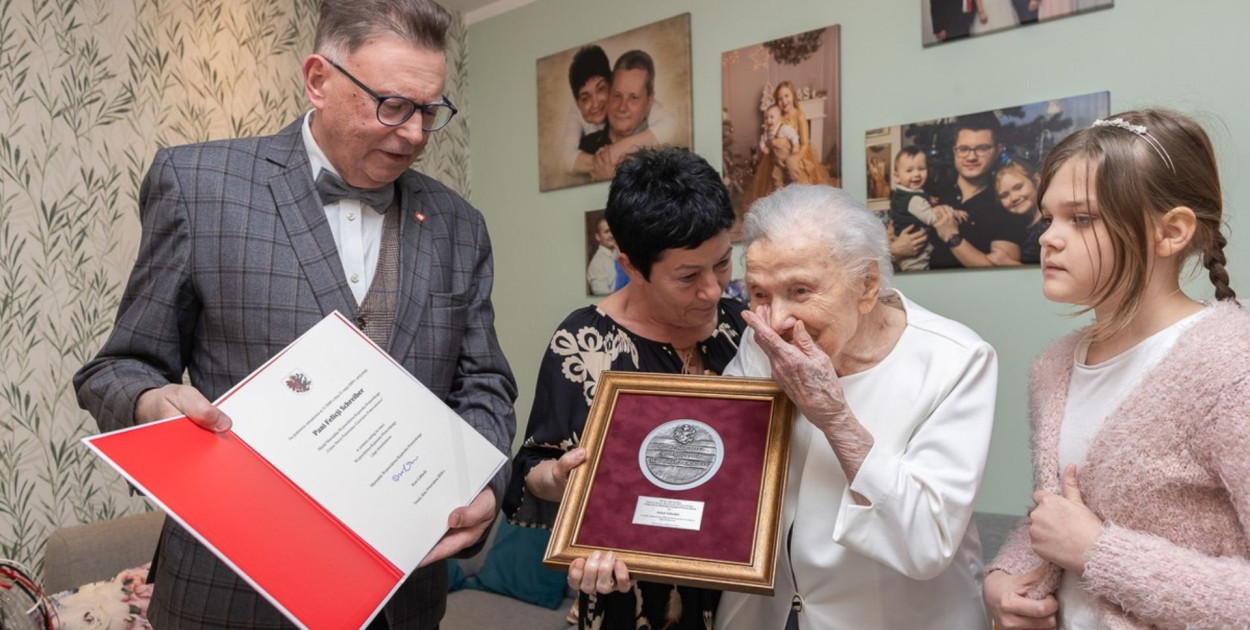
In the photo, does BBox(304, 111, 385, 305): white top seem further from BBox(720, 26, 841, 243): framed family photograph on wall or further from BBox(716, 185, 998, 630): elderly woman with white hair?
BBox(720, 26, 841, 243): framed family photograph on wall

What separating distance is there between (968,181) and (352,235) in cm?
242

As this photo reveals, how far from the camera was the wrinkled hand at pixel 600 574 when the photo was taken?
139 centimetres

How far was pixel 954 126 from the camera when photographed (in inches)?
124

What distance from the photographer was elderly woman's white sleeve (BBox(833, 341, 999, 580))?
131 cm

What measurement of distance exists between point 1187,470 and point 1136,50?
223 centimetres

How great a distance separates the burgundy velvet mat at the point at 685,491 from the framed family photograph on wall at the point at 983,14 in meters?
2.28

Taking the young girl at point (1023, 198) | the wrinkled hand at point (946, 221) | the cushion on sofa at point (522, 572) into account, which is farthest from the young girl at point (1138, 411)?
the cushion on sofa at point (522, 572)

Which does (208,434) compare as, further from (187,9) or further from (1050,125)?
(187,9)

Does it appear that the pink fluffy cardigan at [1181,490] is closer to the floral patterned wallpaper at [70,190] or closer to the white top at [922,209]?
the white top at [922,209]

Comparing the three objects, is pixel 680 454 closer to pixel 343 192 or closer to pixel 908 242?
pixel 343 192

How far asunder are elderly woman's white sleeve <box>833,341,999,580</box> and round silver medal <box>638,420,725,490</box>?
0.81 ft

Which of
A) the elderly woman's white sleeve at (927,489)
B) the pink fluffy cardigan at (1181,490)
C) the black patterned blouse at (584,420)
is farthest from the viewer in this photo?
the black patterned blouse at (584,420)

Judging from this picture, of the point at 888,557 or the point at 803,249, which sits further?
the point at 803,249

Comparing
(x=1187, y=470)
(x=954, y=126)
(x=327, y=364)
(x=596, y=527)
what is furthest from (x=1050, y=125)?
(x=327, y=364)
